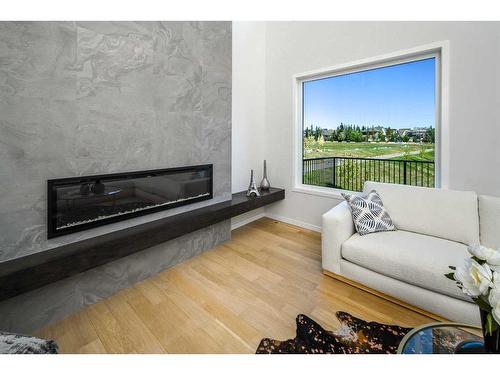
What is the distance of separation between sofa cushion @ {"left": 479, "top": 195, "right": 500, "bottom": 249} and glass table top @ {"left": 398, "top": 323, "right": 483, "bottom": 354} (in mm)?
1144

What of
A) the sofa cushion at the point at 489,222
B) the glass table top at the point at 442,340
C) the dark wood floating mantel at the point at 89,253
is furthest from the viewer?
the sofa cushion at the point at 489,222

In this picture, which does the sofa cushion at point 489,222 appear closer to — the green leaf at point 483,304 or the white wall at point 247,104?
the green leaf at point 483,304

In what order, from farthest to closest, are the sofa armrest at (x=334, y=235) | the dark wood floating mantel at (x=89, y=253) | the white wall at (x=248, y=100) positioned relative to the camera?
1. the white wall at (x=248, y=100)
2. the sofa armrest at (x=334, y=235)
3. the dark wood floating mantel at (x=89, y=253)

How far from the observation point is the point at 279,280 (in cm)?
212

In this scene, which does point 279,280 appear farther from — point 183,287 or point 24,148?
point 24,148

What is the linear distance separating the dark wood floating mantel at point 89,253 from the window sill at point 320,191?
146 centimetres

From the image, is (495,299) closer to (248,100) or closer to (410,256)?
(410,256)

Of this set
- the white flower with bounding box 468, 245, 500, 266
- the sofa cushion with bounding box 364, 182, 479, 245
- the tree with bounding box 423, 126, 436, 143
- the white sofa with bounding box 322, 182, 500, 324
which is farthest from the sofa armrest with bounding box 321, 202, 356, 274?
the tree with bounding box 423, 126, 436, 143

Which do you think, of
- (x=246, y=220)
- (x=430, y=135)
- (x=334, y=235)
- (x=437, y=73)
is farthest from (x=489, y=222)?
(x=246, y=220)

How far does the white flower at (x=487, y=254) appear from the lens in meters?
0.80

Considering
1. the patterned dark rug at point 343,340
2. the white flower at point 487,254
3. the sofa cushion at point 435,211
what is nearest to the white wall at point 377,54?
the sofa cushion at point 435,211

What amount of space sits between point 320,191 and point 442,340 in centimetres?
233

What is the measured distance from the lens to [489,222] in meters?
1.89
